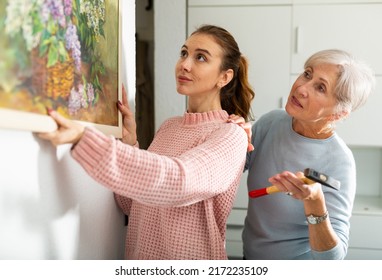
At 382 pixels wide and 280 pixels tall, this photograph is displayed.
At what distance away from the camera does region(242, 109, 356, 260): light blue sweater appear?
1.11 m

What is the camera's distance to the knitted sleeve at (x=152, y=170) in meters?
0.62

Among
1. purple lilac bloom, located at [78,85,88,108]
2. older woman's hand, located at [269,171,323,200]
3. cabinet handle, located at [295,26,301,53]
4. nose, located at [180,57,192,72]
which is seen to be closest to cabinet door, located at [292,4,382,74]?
cabinet handle, located at [295,26,301,53]

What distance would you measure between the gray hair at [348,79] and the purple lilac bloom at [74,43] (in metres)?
0.71

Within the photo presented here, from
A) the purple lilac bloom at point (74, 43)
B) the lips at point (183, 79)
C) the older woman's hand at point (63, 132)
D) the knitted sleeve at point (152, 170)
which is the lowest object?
the knitted sleeve at point (152, 170)

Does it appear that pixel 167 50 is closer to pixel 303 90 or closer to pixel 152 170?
pixel 303 90

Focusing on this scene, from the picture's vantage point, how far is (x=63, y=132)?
616mm

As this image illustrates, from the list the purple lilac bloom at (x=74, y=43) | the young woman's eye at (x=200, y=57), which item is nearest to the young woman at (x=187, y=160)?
the young woman's eye at (x=200, y=57)

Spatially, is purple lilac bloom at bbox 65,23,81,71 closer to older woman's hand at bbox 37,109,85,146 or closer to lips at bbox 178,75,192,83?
older woman's hand at bbox 37,109,85,146

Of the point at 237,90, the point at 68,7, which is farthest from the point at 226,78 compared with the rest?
the point at 68,7

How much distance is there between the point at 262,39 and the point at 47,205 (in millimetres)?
1671

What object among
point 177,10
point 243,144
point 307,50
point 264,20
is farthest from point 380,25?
point 243,144

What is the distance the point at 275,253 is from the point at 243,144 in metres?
0.45

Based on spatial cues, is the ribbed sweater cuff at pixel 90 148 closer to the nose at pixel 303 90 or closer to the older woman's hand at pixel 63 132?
the older woman's hand at pixel 63 132

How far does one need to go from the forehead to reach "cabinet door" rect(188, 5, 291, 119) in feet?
3.43
